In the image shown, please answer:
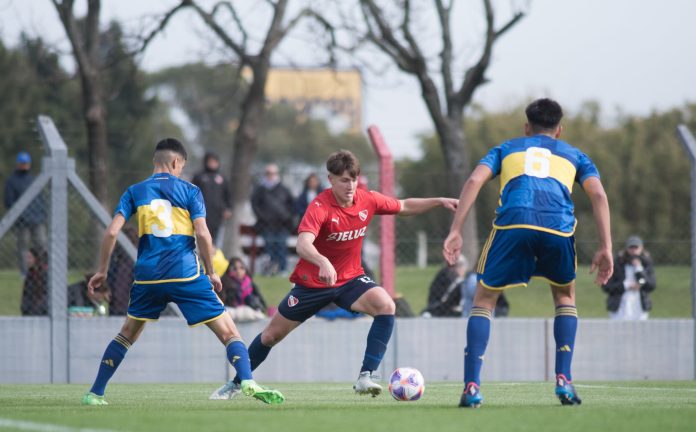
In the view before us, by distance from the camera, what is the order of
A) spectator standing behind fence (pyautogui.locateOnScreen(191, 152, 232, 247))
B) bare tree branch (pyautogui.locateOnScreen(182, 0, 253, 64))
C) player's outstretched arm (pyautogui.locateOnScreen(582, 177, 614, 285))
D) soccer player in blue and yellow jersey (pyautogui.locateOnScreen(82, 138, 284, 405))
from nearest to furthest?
player's outstretched arm (pyautogui.locateOnScreen(582, 177, 614, 285)) → soccer player in blue and yellow jersey (pyautogui.locateOnScreen(82, 138, 284, 405)) → spectator standing behind fence (pyautogui.locateOnScreen(191, 152, 232, 247)) → bare tree branch (pyautogui.locateOnScreen(182, 0, 253, 64))

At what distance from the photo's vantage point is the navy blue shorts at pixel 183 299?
834 cm

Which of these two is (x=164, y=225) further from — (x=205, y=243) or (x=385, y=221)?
(x=385, y=221)

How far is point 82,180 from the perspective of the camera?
13508mm

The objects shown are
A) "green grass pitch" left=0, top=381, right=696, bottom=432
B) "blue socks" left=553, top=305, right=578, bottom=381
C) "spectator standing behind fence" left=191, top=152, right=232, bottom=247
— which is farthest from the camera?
"spectator standing behind fence" left=191, top=152, right=232, bottom=247

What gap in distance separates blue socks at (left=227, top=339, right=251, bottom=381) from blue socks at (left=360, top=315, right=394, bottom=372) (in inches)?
43.6

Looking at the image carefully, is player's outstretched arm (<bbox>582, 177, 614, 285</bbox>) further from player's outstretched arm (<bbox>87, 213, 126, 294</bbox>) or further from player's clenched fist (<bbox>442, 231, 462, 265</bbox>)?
player's outstretched arm (<bbox>87, 213, 126, 294</bbox>)

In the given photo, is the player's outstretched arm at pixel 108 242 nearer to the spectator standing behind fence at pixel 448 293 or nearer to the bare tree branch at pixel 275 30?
the spectator standing behind fence at pixel 448 293

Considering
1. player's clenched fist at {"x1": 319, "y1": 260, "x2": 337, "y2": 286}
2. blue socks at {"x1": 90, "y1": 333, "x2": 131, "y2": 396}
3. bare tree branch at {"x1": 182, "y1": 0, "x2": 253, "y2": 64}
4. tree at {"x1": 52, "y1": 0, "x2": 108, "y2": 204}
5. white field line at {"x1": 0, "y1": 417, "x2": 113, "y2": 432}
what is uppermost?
bare tree branch at {"x1": 182, "y1": 0, "x2": 253, "y2": 64}

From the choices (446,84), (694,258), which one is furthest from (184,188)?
(446,84)

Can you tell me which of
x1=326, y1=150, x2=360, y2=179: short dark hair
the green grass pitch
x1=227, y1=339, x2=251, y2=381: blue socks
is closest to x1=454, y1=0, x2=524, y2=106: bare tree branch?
the green grass pitch

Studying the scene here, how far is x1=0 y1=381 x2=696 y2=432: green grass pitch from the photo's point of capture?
6.39 metres

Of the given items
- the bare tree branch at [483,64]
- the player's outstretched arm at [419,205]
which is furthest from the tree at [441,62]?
the player's outstretched arm at [419,205]

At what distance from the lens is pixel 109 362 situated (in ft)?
28.0

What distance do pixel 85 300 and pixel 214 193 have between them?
132 inches
